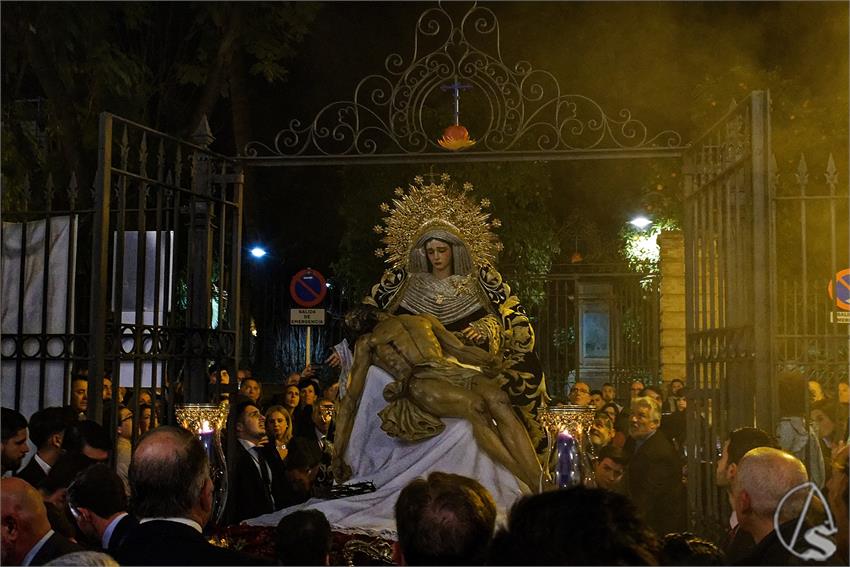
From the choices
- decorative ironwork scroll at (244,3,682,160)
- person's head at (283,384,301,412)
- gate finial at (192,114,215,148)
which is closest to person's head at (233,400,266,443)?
decorative ironwork scroll at (244,3,682,160)

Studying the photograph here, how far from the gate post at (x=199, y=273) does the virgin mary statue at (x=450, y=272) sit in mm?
2133

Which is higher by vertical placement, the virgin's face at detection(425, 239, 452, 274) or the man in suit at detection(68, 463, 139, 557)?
the virgin's face at detection(425, 239, 452, 274)

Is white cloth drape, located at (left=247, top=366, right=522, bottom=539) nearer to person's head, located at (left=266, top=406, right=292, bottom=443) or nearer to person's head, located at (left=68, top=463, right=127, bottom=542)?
person's head, located at (left=266, top=406, right=292, bottom=443)

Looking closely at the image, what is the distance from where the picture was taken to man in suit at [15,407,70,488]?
664cm

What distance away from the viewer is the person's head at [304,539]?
448 cm

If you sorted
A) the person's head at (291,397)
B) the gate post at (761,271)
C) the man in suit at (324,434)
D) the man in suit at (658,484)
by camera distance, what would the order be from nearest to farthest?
the gate post at (761,271), the man in suit at (658,484), the man in suit at (324,434), the person's head at (291,397)

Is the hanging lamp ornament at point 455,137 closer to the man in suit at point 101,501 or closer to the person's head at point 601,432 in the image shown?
the person's head at point 601,432

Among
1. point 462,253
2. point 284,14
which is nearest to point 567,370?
point 284,14

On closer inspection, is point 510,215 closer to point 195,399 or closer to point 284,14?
point 284,14

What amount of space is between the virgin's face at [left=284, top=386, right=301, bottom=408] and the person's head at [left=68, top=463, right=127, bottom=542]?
22.5 feet

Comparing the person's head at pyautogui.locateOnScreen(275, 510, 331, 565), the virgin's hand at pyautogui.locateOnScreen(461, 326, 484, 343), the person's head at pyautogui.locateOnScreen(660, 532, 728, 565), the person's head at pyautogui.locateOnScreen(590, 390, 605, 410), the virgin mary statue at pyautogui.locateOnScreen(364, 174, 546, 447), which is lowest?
the person's head at pyautogui.locateOnScreen(275, 510, 331, 565)

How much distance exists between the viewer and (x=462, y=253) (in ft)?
33.8

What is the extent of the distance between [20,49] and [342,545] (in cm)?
643

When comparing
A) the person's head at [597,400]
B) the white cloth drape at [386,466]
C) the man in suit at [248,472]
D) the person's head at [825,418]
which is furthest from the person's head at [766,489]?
the person's head at [597,400]
